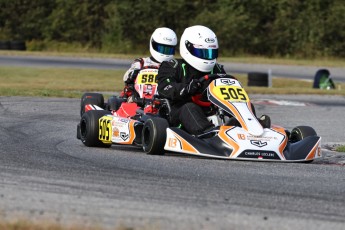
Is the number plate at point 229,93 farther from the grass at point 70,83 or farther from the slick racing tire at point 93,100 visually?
the grass at point 70,83

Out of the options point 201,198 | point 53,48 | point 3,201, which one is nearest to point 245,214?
point 201,198

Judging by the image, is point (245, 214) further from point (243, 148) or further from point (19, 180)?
point (243, 148)

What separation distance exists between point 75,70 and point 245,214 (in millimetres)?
24160

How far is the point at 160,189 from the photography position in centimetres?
689

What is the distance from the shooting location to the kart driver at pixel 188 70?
10062 mm

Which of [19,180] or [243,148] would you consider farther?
[243,148]

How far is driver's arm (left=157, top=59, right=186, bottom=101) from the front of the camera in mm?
10102

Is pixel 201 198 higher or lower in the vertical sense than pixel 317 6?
higher

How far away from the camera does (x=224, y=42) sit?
4059cm

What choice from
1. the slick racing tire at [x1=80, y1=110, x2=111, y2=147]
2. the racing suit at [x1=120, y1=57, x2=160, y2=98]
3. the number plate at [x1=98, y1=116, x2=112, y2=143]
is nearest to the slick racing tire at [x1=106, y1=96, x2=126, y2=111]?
the racing suit at [x1=120, y1=57, x2=160, y2=98]

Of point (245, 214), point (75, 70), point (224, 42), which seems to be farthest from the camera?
point (224, 42)

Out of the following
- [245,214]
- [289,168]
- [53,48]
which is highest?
[245,214]

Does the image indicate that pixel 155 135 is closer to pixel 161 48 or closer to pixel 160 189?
pixel 160 189

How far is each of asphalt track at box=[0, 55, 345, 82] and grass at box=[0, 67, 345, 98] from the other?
7.48 ft
